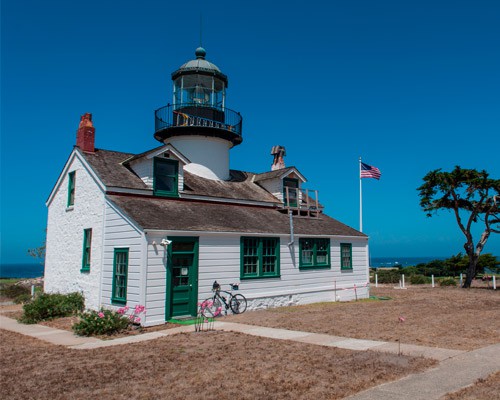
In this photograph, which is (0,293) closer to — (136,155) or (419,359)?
(136,155)

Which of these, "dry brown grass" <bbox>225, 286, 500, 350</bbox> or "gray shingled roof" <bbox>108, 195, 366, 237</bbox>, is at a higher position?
"gray shingled roof" <bbox>108, 195, 366, 237</bbox>

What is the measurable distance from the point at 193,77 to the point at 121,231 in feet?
33.3

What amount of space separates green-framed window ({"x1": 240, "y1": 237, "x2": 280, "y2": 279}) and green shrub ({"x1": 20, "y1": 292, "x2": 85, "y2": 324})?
576cm

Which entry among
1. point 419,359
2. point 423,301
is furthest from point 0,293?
point 419,359

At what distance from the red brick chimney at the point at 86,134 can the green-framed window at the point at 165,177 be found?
2.78 m

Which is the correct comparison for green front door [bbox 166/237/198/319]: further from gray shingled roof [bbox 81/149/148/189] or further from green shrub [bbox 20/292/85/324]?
green shrub [bbox 20/292/85/324]

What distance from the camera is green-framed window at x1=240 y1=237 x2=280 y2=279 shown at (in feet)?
56.4

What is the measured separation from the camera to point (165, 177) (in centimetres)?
1856

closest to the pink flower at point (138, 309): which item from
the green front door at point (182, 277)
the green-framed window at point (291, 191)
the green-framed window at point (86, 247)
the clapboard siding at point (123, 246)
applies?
the clapboard siding at point (123, 246)

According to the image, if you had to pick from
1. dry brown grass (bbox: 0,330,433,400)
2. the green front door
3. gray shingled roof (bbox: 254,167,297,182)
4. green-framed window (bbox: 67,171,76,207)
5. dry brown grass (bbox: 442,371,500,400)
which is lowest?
dry brown grass (bbox: 0,330,433,400)

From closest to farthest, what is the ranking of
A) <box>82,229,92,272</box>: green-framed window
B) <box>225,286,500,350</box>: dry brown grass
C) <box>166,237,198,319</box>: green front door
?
<box>225,286,500,350</box>: dry brown grass < <box>166,237,198,319</box>: green front door < <box>82,229,92,272</box>: green-framed window

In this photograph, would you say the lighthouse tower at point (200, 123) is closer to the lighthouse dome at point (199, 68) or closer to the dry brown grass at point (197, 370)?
the lighthouse dome at point (199, 68)

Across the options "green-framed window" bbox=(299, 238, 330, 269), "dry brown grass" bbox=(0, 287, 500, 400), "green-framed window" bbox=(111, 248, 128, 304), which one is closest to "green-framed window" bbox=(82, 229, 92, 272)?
"green-framed window" bbox=(111, 248, 128, 304)

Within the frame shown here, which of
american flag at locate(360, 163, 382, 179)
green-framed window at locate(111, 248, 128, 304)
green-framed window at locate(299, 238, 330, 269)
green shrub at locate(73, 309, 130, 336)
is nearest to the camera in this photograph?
green shrub at locate(73, 309, 130, 336)
